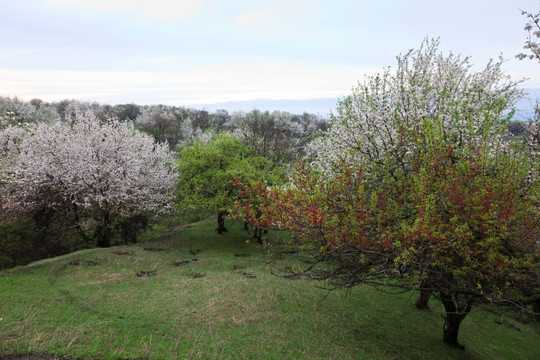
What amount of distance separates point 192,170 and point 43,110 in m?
71.5

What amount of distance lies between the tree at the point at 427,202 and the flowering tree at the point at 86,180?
19.7m

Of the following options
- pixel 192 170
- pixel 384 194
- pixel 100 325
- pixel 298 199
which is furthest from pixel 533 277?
pixel 192 170

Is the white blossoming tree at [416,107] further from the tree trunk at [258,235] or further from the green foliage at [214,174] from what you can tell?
the tree trunk at [258,235]

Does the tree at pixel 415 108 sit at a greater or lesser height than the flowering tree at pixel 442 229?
greater

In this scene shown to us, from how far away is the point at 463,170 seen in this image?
10789 millimetres

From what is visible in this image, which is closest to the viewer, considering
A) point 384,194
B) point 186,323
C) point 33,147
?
point 384,194

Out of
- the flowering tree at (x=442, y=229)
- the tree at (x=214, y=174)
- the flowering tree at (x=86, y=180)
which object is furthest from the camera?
the tree at (x=214, y=174)

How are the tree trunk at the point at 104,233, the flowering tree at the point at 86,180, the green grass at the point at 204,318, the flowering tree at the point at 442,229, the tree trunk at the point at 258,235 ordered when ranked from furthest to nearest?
the tree trunk at the point at 258,235
the tree trunk at the point at 104,233
the flowering tree at the point at 86,180
the green grass at the point at 204,318
the flowering tree at the point at 442,229

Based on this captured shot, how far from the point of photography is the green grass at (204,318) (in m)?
10.6

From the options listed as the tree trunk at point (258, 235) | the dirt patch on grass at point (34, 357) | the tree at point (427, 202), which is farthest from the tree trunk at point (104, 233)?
the tree at point (427, 202)

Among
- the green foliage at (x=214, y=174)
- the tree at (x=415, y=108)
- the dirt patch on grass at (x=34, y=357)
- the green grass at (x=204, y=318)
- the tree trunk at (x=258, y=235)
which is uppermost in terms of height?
the tree at (x=415, y=108)

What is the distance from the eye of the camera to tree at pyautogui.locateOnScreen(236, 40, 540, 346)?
9.07 meters

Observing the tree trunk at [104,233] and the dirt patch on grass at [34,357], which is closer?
the dirt patch on grass at [34,357]

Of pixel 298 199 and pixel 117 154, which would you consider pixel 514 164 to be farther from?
pixel 117 154
